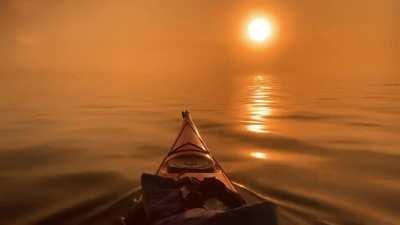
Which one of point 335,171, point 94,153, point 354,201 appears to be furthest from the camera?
point 94,153

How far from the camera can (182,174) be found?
849 centimetres

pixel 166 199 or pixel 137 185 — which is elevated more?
pixel 166 199

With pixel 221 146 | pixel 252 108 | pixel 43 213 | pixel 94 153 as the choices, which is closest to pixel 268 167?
pixel 221 146

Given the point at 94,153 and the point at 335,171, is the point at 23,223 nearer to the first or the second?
the point at 94,153

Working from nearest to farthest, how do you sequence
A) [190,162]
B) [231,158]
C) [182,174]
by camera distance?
[182,174] < [190,162] < [231,158]

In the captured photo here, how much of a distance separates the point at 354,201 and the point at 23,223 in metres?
6.21

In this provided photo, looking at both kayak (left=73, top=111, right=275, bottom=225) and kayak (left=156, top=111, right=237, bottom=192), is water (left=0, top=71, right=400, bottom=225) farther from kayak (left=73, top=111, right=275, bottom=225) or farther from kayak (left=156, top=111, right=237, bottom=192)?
kayak (left=156, top=111, right=237, bottom=192)

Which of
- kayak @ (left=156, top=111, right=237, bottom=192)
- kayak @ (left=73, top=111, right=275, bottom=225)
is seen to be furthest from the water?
kayak @ (left=156, top=111, right=237, bottom=192)

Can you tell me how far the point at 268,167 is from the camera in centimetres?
1219

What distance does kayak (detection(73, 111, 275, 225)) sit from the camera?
322 inches

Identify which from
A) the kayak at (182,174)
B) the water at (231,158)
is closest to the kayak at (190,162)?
the kayak at (182,174)

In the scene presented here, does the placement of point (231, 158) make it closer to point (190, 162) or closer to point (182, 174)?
point (190, 162)

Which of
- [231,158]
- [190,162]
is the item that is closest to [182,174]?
[190,162]

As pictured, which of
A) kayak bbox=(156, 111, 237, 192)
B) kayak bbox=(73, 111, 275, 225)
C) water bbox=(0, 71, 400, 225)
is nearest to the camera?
kayak bbox=(73, 111, 275, 225)
